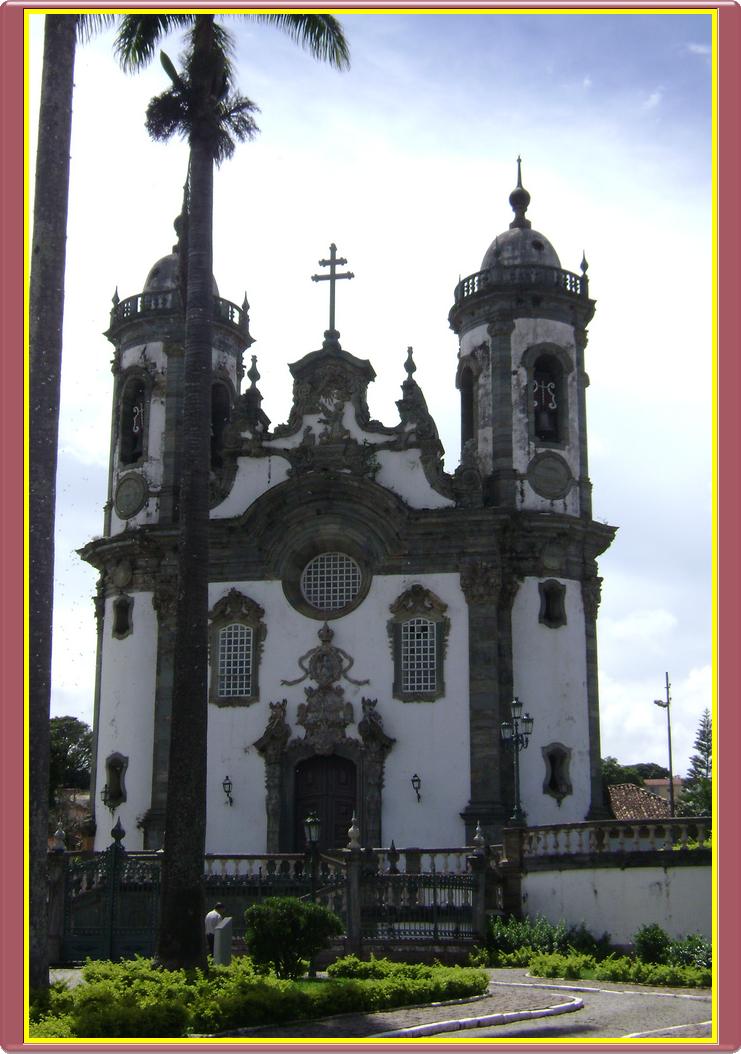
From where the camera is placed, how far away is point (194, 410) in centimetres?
2286

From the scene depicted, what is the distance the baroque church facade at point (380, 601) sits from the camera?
37875 mm

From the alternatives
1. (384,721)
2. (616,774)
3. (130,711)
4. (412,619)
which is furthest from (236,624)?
(616,774)

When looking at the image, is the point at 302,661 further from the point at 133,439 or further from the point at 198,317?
the point at 198,317

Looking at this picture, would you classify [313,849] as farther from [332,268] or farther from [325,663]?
[332,268]

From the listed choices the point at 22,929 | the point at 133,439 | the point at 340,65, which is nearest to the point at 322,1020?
the point at 22,929

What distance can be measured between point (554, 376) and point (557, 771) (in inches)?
451

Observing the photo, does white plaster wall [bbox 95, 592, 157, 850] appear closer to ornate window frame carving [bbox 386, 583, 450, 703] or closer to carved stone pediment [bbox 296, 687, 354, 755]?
carved stone pediment [bbox 296, 687, 354, 755]

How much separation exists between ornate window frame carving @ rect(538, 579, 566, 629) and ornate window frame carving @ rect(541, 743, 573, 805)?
3.28m

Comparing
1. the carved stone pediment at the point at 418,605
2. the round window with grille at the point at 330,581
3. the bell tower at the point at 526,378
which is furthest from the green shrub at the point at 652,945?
the bell tower at the point at 526,378

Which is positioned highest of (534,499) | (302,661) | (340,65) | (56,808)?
(340,65)

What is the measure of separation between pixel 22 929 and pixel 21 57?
→ 875cm

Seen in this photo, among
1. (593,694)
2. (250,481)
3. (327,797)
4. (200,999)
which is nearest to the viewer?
(200,999)

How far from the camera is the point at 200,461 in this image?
22.5m

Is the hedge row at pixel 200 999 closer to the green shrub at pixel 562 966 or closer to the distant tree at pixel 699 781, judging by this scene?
the green shrub at pixel 562 966
